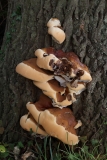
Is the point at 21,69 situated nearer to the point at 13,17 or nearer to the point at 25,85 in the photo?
the point at 25,85

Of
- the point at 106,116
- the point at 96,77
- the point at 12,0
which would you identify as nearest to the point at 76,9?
the point at 96,77

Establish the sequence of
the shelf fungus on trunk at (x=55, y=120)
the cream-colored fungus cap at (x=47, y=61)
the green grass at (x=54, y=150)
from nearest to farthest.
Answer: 1. the cream-colored fungus cap at (x=47, y=61)
2. the shelf fungus on trunk at (x=55, y=120)
3. the green grass at (x=54, y=150)

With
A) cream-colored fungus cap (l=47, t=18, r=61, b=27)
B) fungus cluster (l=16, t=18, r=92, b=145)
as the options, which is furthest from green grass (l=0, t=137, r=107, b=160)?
cream-colored fungus cap (l=47, t=18, r=61, b=27)

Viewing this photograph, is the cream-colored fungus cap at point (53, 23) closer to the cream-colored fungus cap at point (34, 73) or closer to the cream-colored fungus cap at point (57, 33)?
the cream-colored fungus cap at point (57, 33)

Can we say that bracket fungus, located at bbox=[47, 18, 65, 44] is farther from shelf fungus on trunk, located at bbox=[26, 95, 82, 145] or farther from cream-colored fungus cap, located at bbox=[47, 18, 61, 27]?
shelf fungus on trunk, located at bbox=[26, 95, 82, 145]

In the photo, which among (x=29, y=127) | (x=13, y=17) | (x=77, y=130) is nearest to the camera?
(x=29, y=127)

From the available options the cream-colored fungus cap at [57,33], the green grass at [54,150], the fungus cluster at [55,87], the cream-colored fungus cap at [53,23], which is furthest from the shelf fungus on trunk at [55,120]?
the cream-colored fungus cap at [53,23]
